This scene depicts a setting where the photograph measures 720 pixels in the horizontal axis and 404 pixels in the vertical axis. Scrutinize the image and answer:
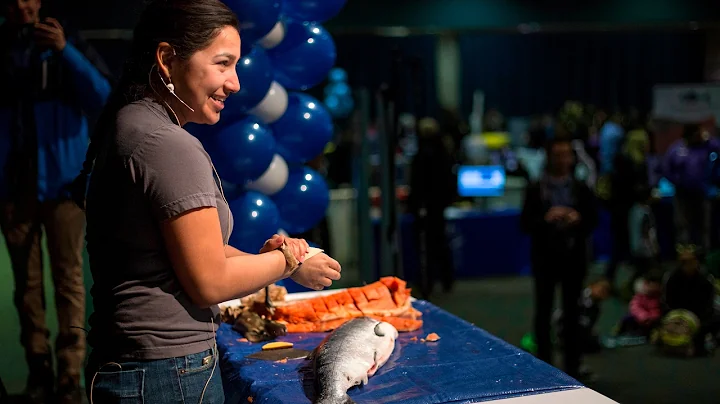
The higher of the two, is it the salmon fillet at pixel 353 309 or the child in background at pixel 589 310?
the salmon fillet at pixel 353 309

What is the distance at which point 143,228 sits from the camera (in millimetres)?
1402

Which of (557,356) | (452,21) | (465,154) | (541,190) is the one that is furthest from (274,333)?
(452,21)

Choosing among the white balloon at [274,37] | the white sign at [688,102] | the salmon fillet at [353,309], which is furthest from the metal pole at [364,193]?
the white sign at [688,102]

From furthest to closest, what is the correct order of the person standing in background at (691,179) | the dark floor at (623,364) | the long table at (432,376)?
1. the person standing in background at (691,179)
2. the dark floor at (623,364)
3. the long table at (432,376)

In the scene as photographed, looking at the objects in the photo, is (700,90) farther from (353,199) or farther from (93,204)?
(93,204)

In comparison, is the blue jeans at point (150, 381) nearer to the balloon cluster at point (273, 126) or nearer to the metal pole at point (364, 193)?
the balloon cluster at point (273, 126)

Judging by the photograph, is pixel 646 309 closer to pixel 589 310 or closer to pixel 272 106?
pixel 589 310

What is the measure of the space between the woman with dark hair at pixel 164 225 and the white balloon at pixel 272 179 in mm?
2131

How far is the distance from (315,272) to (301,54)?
2.41 metres

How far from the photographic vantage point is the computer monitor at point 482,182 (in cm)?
802

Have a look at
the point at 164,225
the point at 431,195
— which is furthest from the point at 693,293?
the point at 164,225

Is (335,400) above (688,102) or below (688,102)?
below

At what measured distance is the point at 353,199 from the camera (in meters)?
7.64

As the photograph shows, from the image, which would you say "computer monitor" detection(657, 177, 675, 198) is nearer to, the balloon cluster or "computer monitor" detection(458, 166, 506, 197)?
"computer monitor" detection(458, 166, 506, 197)
